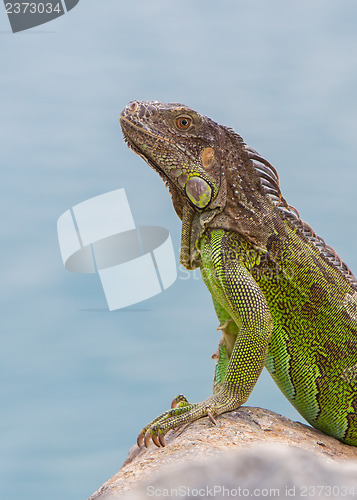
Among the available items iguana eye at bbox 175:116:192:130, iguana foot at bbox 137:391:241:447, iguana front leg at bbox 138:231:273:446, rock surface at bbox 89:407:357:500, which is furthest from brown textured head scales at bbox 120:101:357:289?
rock surface at bbox 89:407:357:500

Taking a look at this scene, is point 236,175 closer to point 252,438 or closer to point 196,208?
point 196,208

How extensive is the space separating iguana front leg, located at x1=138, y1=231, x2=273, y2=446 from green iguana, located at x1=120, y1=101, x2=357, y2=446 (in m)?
0.05

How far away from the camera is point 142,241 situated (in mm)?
10305

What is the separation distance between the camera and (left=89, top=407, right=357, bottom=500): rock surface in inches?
224

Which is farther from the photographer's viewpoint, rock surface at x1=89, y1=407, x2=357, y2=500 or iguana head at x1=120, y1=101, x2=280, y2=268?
iguana head at x1=120, y1=101, x2=280, y2=268

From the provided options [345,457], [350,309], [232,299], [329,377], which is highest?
[232,299]

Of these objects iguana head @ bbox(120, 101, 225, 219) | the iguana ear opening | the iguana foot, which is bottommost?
the iguana foot

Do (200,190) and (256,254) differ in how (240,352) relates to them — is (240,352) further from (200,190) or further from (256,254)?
(200,190)

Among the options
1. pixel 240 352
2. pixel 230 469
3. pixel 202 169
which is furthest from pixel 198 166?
pixel 230 469

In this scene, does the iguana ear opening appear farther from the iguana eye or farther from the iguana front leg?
the iguana front leg

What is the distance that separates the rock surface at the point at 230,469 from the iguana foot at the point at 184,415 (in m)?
0.11

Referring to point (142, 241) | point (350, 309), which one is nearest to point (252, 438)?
point (350, 309)

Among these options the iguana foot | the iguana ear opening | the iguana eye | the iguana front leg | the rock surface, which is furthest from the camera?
the iguana eye

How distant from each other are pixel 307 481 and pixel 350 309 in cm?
274
